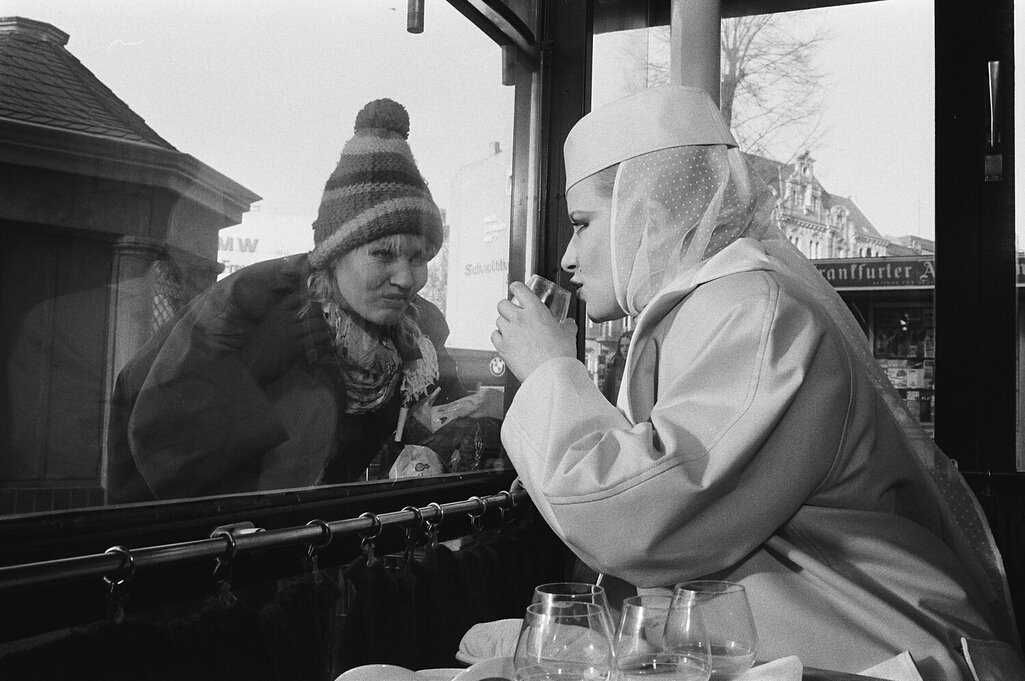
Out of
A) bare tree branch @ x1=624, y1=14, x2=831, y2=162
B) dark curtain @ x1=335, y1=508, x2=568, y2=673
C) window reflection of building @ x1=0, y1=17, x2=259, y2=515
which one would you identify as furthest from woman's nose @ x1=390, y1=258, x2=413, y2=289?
bare tree branch @ x1=624, y1=14, x2=831, y2=162

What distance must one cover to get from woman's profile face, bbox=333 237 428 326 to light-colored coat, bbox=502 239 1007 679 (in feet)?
2.15

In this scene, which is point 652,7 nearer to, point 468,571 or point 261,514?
point 468,571

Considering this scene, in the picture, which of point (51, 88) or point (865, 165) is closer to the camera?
point (51, 88)

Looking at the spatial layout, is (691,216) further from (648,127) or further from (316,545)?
(316,545)

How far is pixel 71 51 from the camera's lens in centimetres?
118

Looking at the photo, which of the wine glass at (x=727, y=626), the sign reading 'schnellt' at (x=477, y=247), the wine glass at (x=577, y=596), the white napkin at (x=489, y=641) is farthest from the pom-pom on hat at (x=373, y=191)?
the wine glass at (x=727, y=626)

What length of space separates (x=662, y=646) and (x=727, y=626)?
6 cm

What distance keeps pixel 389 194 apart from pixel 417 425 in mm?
564

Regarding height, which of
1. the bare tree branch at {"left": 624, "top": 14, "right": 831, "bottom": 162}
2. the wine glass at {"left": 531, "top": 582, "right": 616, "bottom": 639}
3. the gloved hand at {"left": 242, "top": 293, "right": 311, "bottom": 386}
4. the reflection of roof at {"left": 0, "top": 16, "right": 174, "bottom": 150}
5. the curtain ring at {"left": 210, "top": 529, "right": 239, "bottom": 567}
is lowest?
the curtain ring at {"left": 210, "top": 529, "right": 239, "bottom": 567}

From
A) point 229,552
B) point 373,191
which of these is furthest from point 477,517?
point 229,552

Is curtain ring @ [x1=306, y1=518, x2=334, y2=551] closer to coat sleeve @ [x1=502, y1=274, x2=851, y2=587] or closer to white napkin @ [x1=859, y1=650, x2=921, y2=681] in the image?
coat sleeve @ [x1=502, y1=274, x2=851, y2=587]

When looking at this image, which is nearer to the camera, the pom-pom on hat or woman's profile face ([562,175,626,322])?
woman's profile face ([562,175,626,322])

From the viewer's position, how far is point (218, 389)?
56.7 inches

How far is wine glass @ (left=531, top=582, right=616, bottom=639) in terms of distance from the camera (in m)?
0.80
